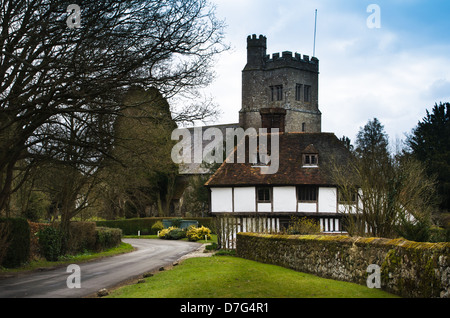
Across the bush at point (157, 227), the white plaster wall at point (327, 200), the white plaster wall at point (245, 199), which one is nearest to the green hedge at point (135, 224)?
the bush at point (157, 227)

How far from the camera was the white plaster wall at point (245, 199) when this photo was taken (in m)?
35.5

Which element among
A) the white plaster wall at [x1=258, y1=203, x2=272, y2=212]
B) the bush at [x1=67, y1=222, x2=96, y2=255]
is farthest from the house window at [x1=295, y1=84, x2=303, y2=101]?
the bush at [x1=67, y1=222, x2=96, y2=255]

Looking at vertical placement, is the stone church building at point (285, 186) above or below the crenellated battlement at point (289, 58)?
below

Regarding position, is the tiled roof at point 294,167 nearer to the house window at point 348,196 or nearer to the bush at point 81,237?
the house window at point 348,196

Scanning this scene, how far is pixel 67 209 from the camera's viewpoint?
83.5 ft

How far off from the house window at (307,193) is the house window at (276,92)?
36.9 meters

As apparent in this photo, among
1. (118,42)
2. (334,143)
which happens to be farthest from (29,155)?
(334,143)

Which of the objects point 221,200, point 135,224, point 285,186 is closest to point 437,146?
point 285,186

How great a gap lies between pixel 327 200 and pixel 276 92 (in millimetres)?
38047

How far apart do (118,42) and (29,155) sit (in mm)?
6022

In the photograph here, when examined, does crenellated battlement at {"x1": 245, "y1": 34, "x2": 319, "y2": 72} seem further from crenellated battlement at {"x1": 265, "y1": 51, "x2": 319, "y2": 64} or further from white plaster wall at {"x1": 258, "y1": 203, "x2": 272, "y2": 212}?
white plaster wall at {"x1": 258, "y1": 203, "x2": 272, "y2": 212}

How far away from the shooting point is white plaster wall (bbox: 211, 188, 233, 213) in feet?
118

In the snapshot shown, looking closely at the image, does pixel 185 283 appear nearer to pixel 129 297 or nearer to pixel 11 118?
pixel 129 297

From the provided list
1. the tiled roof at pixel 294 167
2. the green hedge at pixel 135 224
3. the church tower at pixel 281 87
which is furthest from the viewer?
the church tower at pixel 281 87
